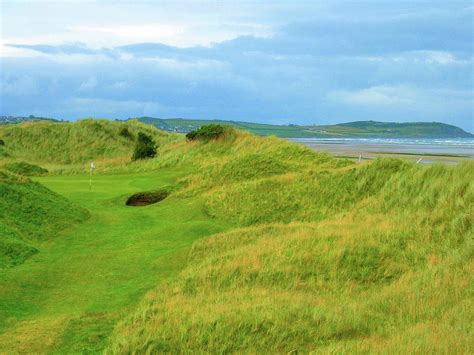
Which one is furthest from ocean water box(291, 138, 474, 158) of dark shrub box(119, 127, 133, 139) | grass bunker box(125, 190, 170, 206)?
grass bunker box(125, 190, 170, 206)

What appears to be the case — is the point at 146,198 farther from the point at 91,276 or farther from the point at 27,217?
the point at 91,276

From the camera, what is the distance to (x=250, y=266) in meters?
12.0

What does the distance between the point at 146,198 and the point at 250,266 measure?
14.0 metres

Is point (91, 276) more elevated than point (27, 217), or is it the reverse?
point (27, 217)

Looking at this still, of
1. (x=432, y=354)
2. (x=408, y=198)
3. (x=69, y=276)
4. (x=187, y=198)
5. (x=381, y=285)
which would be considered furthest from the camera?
(x=187, y=198)

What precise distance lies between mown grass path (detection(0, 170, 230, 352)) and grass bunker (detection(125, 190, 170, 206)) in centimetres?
285

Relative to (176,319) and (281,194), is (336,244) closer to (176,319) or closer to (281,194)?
(176,319)

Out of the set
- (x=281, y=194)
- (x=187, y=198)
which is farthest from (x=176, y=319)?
(x=187, y=198)

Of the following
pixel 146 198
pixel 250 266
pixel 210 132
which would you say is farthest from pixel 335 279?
pixel 210 132

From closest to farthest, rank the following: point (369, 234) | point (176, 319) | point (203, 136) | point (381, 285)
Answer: point (176, 319)
point (381, 285)
point (369, 234)
point (203, 136)

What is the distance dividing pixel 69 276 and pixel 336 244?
19.6 feet

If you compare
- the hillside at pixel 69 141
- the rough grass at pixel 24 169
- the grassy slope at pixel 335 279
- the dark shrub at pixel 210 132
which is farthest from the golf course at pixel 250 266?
the hillside at pixel 69 141

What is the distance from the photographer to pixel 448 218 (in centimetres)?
1448

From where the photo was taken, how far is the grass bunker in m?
24.7
